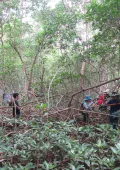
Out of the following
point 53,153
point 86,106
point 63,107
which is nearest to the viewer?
point 53,153

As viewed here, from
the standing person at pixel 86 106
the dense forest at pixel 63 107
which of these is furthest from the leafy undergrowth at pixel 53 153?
the standing person at pixel 86 106

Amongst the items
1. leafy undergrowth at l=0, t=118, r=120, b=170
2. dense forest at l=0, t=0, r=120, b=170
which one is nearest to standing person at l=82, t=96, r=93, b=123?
dense forest at l=0, t=0, r=120, b=170

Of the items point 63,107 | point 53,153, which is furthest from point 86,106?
point 53,153

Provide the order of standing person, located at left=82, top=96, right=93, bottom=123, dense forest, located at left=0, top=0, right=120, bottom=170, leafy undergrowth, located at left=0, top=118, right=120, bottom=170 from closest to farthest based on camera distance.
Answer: leafy undergrowth, located at left=0, top=118, right=120, bottom=170 → dense forest, located at left=0, top=0, right=120, bottom=170 → standing person, located at left=82, top=96, right=93, bottom=123

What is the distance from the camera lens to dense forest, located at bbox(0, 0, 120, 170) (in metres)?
3.44

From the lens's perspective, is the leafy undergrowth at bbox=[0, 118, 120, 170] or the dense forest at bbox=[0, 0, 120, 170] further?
the dense forest at bbox=[0, 0, 120, 170]

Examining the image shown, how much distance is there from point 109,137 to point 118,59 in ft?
16.8

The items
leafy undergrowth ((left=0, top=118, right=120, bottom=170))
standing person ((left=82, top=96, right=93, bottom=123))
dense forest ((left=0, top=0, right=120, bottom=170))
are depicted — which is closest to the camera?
leafy undergrowth ((left=0, top=118, right=120, bottom=170))

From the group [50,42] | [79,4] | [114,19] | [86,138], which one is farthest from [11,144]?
[79,4]

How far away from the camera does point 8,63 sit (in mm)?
13008

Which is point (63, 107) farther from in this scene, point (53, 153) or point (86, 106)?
point (53, 153)

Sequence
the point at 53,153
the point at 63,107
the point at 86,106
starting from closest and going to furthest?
the point at 53,153 < the point at 86,106 < the point at 63,107

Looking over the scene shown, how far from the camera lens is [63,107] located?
25.2 feet

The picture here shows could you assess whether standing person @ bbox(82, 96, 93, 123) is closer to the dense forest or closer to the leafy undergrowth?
the dense forest
